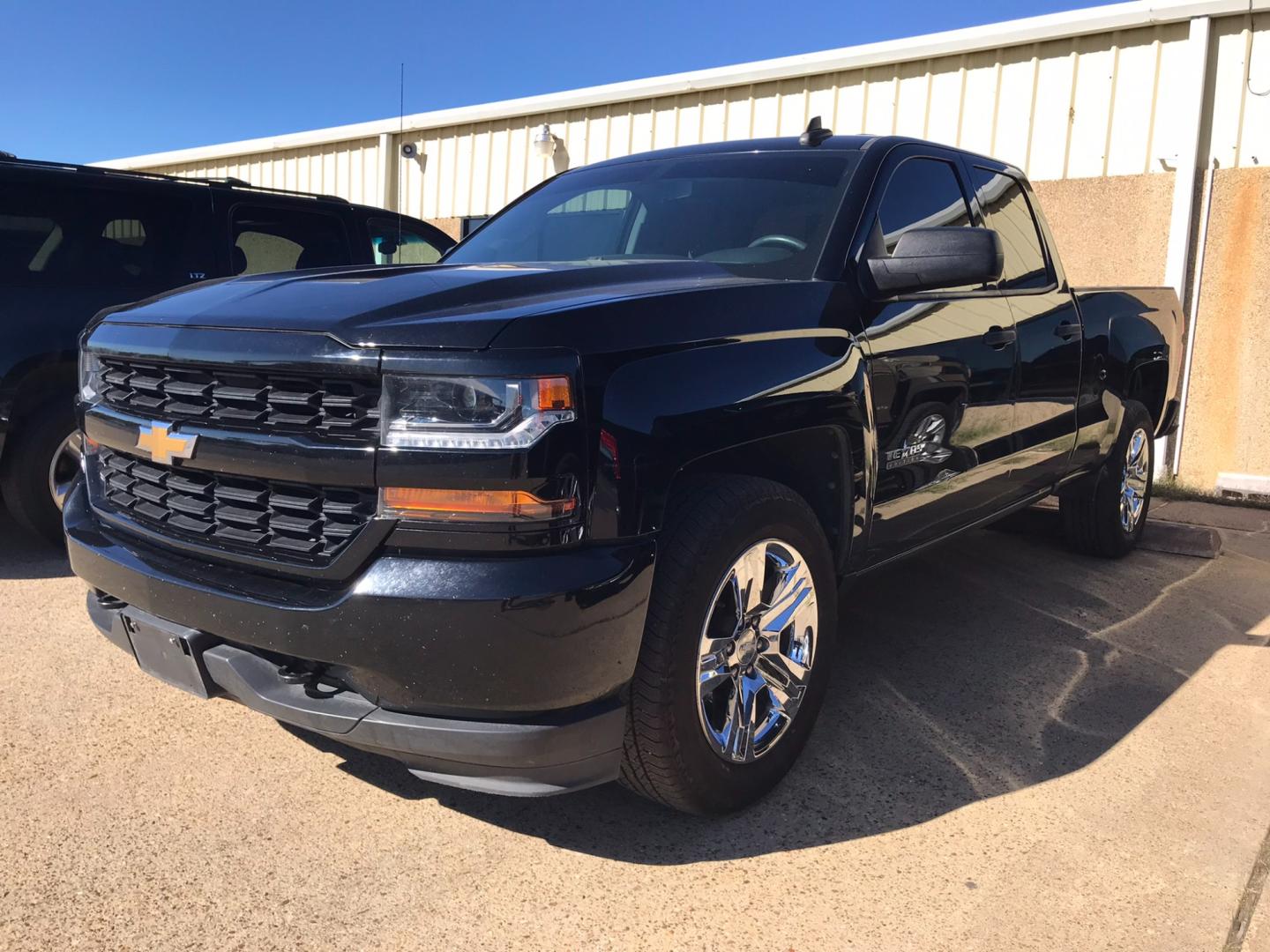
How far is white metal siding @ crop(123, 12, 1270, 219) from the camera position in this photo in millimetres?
7043

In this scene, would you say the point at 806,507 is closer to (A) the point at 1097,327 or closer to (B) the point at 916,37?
(A) the point at 1097,327

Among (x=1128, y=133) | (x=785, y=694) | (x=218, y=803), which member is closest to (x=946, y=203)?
(x=785, y=694)

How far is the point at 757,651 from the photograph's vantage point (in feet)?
8.55

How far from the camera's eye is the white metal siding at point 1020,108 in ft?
23.1

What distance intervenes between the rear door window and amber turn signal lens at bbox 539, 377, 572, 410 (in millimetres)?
3534

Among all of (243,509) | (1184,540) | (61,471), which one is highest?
(243,509)

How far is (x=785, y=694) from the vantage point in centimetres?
273

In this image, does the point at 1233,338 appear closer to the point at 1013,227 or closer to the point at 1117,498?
the point at 1117,498

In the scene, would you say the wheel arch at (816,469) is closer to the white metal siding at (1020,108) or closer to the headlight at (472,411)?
the headlight at (472,411)

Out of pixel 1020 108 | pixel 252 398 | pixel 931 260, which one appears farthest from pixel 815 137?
pixel 1020 108

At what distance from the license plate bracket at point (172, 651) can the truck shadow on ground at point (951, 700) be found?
2.10ft

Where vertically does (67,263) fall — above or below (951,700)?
above

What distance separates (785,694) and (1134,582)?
3.11m

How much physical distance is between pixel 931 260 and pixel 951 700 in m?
1.51
